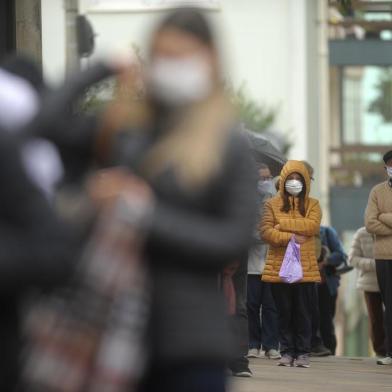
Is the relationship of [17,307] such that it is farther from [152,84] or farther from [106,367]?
[152,84]

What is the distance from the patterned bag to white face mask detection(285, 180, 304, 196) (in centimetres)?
978

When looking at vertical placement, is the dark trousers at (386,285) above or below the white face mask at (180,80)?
below

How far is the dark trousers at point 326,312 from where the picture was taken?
17.5 meters

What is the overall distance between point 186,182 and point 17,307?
514mm

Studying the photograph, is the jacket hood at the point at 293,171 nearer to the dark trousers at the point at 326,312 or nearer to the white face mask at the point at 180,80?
the dark trousers at the point at 326,312

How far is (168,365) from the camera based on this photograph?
14.8 ft

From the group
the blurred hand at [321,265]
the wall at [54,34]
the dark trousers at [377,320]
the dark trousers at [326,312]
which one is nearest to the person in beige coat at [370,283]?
the dark trousers at [377,320]

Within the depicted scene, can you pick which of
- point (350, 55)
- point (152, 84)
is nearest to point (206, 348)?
point (152, 84)

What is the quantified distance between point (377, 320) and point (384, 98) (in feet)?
90.2

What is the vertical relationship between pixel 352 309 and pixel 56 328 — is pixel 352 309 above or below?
below

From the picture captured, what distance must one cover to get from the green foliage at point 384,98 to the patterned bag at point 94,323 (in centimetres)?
3915

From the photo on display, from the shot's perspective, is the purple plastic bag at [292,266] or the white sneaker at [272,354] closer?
the purple plastic bag at [292,266]

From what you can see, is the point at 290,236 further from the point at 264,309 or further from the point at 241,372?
the point at 264,309

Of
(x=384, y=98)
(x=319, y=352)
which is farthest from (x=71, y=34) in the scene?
(x=384, y=98)
